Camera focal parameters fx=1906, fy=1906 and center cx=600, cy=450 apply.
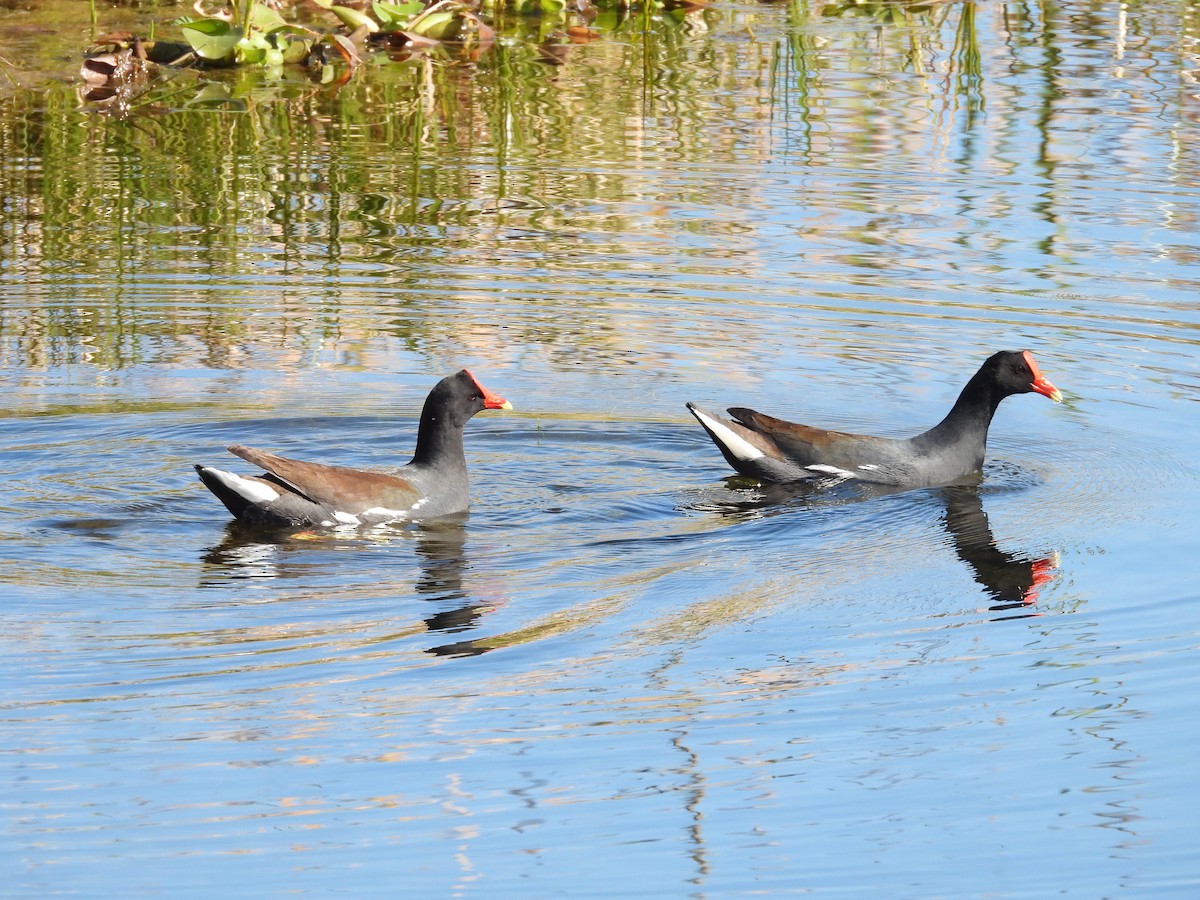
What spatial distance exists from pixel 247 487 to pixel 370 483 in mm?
496

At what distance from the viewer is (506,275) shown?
10.3 meters

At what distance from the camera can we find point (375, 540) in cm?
730

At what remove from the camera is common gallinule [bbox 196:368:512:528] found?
7.26 meters

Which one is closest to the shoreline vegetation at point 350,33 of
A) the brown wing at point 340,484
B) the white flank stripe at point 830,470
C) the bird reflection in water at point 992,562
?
the brown wing at point 340,484

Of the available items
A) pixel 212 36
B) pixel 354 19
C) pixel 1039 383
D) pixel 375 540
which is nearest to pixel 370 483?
pixel 375 540

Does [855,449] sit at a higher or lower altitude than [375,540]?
higher

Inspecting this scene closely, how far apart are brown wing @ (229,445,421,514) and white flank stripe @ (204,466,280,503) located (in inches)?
2.7

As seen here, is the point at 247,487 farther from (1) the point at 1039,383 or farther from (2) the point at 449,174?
(2) the point at 449,174

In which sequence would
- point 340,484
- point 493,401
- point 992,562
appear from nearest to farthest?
1. point 992,562
2. point 340,484
3. point 493,401

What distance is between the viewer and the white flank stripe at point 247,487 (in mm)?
7147

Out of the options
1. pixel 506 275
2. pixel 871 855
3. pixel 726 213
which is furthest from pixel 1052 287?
pixel 871 855

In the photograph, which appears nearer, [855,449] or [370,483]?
[370,483]

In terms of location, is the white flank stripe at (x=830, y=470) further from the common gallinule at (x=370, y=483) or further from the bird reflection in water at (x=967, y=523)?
the common gallinule at (x=370, y=483)

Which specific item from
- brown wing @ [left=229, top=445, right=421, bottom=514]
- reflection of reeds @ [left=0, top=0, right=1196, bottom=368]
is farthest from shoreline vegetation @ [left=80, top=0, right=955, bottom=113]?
brown wing @ [left=229, top=445, right=421, bottom=514]
